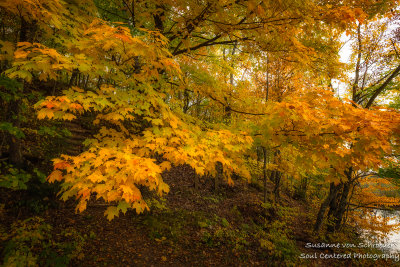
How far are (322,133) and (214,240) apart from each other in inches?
210

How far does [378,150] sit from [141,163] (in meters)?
3.68

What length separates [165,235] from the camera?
6051mm

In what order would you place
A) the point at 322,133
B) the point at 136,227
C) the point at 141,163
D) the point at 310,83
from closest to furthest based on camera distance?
the point at 141,163 < the point at 322,133 < the point at 136,227 < the point at 310,83

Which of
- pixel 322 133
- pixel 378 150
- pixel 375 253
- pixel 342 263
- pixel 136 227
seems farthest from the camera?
pixel 375 253

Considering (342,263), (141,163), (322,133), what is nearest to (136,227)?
(141,163)

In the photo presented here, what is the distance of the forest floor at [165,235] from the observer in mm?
4270

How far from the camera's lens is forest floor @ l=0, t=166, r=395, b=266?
14.0 ft

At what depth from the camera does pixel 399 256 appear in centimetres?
860

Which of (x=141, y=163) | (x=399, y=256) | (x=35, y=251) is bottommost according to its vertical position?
(x=399, y=256)

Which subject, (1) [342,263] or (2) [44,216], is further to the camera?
(1) [342,263]

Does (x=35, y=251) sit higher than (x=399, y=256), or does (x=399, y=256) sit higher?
(x=35, y=251)

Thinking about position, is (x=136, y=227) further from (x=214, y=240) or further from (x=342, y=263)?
(x=342, y=263)

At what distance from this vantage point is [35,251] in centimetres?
404

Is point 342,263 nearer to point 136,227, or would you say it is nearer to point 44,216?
point 136,227
